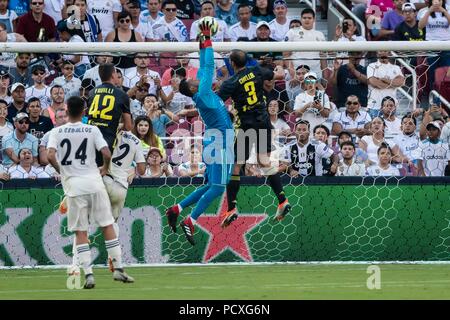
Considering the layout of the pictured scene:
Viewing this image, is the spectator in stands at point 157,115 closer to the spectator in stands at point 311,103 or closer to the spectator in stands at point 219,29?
the spectator in stands at point 311,103

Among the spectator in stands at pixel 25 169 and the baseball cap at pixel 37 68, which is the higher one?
the baseball cap at pixel 37 68

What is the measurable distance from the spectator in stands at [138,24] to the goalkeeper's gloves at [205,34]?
642 cm

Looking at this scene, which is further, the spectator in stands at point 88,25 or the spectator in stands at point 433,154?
the spectator in stands at point 88,25

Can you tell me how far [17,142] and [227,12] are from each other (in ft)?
20.0

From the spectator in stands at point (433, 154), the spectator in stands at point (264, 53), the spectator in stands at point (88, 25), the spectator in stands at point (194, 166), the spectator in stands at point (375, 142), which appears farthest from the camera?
the spectator in stands at point (88, 25)

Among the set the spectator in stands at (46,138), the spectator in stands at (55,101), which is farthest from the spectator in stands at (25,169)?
the spectator in stands at (55,101)

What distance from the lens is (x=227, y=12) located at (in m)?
23.7

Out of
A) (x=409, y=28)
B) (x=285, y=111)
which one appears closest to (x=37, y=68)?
(x=285, y=111)

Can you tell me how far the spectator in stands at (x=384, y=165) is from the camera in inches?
781

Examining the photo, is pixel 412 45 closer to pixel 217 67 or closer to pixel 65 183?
pixel 217 67

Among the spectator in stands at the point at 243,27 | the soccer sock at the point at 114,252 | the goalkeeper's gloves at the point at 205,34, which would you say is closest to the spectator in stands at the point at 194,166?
the goalkeeper's gloves at the point at 205,34

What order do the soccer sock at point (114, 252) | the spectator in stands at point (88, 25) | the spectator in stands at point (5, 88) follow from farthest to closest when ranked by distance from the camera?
the spectator in stands at point (88, 25), the spectator in stands at point (5, 88), the soccer sock at point (114, 252)

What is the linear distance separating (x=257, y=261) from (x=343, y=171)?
1937mm

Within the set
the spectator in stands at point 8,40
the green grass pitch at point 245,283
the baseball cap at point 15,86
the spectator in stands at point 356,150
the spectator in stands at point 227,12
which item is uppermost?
the spectator in stands at point 227,12
